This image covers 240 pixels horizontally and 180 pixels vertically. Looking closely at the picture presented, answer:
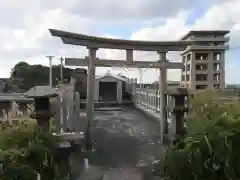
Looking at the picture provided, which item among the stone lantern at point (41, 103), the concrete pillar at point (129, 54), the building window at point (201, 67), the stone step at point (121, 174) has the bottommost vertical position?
the stone step at point (121, 174)

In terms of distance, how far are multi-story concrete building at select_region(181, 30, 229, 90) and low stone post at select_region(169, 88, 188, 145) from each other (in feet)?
42.6

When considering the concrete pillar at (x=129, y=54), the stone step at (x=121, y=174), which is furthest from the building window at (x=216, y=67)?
the stone step at (x=121, y=174)

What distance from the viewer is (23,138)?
140 inches

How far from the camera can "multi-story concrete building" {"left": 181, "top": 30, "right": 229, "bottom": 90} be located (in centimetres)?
1911

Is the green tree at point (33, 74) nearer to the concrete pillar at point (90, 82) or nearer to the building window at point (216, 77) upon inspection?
the building window at point (216, 77)

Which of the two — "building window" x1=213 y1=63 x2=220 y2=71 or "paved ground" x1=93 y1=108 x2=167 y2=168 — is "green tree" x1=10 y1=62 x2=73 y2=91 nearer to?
"building window" x1=213 y1=63 x2=220 y2=71

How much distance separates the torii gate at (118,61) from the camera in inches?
309

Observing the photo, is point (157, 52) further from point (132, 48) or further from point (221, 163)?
point (221, 163)

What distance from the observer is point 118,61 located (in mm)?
8664

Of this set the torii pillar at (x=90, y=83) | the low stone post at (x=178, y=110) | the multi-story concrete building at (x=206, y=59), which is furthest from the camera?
the multi-story concrete building at (x=206, y=59)

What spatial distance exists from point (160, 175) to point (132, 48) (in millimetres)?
4570

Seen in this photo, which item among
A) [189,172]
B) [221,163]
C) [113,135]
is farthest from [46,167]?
[113,135]

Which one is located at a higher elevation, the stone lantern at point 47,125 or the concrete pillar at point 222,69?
the concrete pillar at point 222,69

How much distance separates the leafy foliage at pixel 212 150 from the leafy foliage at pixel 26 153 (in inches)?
76.7
